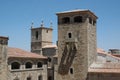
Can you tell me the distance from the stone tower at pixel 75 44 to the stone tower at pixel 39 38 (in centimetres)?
1558

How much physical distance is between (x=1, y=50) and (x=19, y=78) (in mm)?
4573

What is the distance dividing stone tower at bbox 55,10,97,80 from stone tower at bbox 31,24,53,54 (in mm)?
15577

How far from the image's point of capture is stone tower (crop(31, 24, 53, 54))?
4212 cm

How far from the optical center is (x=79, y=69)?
2542 cm

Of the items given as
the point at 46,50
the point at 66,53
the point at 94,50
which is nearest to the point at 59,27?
the point at 66,53

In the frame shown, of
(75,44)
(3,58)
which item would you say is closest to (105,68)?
(75,44)

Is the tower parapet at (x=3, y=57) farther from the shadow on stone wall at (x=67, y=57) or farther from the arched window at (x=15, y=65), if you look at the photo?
the shadow on stone wall at (x=67, y=57)

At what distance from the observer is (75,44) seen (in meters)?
25.5

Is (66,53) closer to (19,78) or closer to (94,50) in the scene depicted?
(94,50)

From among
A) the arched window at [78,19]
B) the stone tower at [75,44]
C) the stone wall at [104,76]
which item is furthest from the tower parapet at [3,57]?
the stone wall at [104,76]

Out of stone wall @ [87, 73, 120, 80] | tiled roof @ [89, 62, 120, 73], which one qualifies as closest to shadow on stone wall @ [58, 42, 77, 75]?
tiled roof @ [89, 62, 120, 73]

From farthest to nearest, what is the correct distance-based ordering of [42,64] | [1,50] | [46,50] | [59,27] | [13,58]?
[46,50]
[42,64]
[59,27]
[13,58]
[1,50]

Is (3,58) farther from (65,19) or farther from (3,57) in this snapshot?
(65,19)

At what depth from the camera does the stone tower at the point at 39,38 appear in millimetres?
42125
